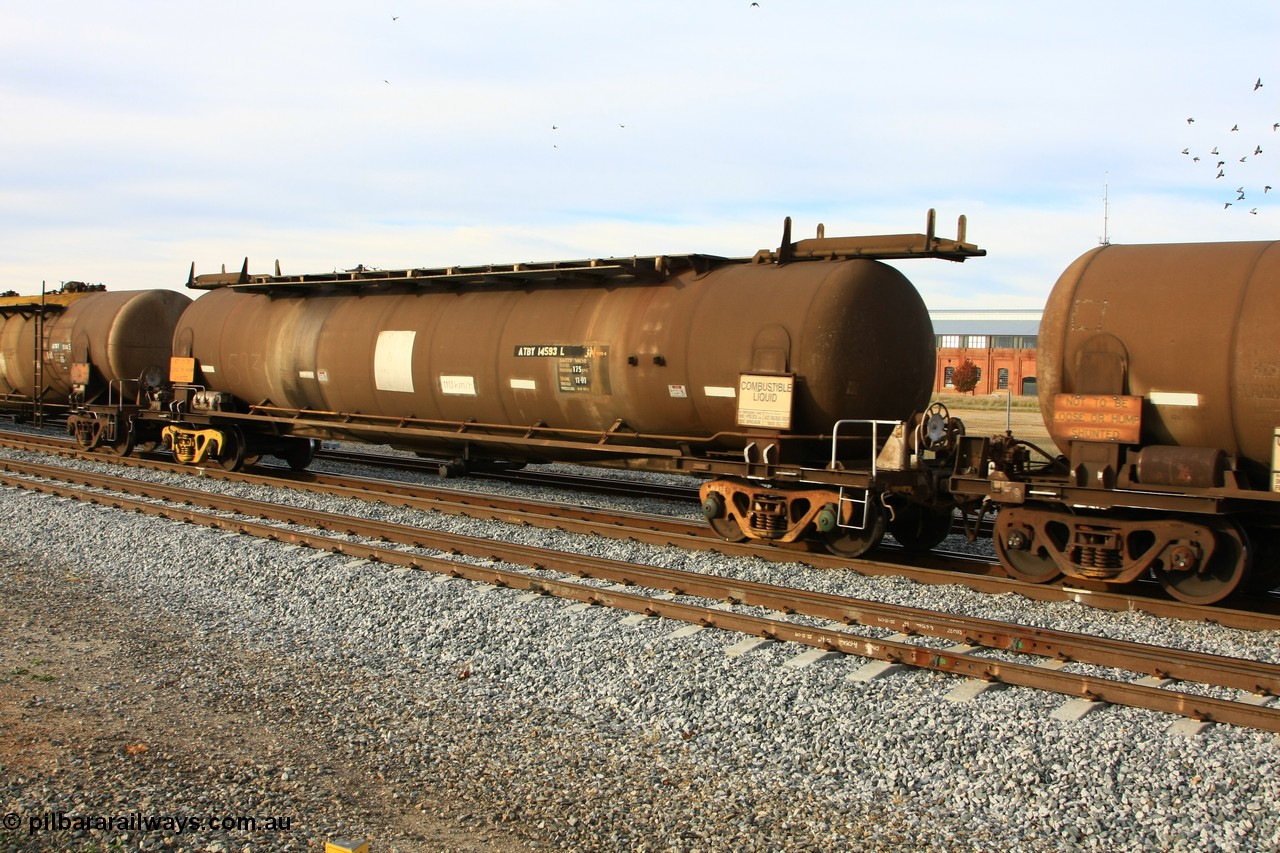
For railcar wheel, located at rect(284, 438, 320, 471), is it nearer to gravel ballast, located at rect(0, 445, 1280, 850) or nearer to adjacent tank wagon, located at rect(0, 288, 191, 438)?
adjacent tank wagon, located at rect(0, 288, 191, 438)

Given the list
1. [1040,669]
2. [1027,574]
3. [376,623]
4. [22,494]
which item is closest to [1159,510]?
[1027,574]

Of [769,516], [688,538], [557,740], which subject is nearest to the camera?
[557,740]

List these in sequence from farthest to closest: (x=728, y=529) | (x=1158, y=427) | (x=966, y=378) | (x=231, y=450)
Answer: (x=966, y=378) < (x=231, y=450) < (x=728, y=529) < (x=1158, y=427)

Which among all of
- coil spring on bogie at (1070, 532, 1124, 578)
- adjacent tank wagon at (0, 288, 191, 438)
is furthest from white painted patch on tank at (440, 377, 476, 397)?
adjacent tank wagon at (0, 288, 191, 438)

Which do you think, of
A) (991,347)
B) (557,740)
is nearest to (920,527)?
(557,740)

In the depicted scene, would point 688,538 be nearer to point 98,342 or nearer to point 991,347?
point 98,342

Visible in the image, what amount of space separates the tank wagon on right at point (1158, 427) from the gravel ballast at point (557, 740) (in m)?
0.86

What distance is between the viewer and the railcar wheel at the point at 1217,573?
9.20 meters

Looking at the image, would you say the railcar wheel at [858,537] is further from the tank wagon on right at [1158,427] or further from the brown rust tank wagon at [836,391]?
the tank wagon on right at [1158,427]

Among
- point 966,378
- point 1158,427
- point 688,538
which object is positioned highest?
point 966,378

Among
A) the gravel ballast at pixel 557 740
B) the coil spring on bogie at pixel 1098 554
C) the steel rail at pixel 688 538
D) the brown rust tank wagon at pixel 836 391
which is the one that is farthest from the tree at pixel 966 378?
the gravel ballast at pixel 557 740

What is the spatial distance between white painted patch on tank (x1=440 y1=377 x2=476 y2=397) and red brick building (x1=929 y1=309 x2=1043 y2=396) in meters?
51.1
